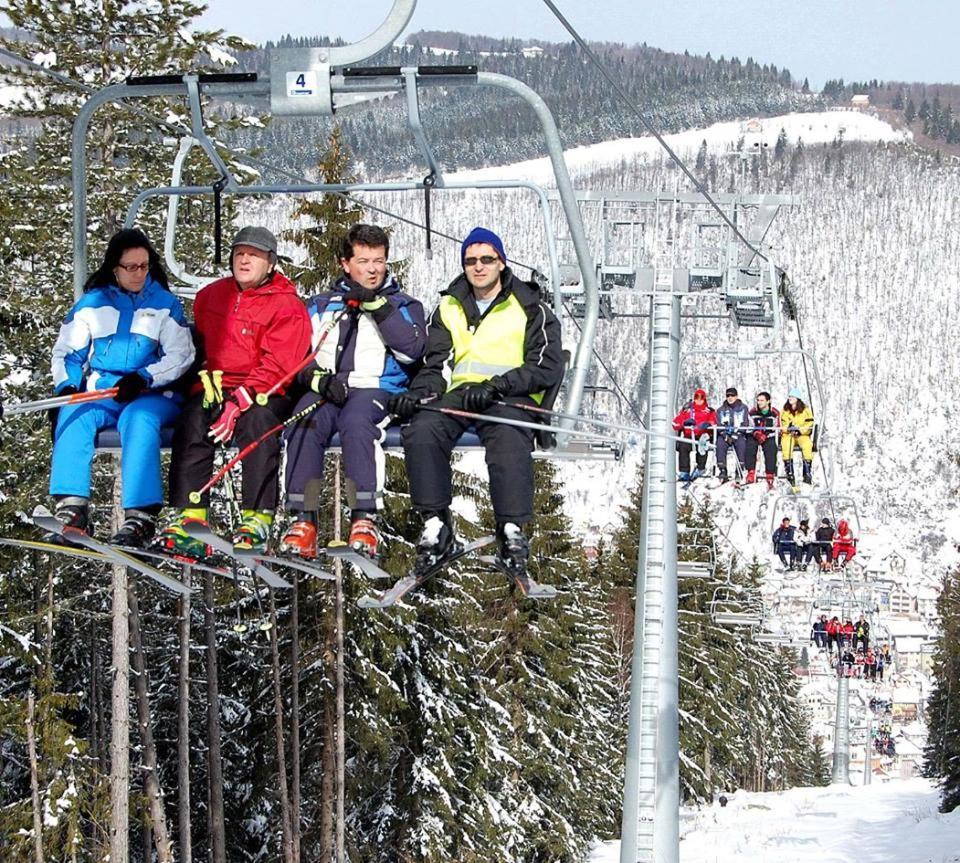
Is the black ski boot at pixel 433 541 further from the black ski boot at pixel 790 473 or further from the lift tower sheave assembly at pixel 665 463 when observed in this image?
the black ski boot at pixel 790 473

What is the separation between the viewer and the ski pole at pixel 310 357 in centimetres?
769

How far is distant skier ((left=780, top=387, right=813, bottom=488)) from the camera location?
64.0 ft

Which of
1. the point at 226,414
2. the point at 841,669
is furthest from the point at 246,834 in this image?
the point at 226,414

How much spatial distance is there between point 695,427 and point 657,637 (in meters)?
8.10

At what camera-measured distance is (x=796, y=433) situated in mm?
19484

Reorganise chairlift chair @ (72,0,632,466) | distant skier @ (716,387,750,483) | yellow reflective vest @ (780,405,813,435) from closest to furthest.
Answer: chairlift chair @ (72,0,632,466) → distant skier @ (716,387,750,483) → yellow reflective vest @ (780,405,813,435)

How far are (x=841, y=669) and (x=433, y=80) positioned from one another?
28.2 m

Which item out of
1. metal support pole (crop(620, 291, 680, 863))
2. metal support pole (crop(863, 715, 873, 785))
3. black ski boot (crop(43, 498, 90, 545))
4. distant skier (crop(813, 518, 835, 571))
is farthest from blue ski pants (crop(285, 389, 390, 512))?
metal support pole (crop(863, 715, 873, 785))

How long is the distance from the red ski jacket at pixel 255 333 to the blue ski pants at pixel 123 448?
1.13 feet

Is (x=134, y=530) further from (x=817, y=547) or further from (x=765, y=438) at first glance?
(x=817, y=547)

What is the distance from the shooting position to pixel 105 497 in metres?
21.8

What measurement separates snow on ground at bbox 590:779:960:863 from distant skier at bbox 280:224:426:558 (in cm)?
2131

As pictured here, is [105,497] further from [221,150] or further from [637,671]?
[637,671]

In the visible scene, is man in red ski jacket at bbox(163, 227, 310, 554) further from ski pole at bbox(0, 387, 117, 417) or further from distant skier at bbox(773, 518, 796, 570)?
distant skier at bbox(773, 518, 796, 570)
